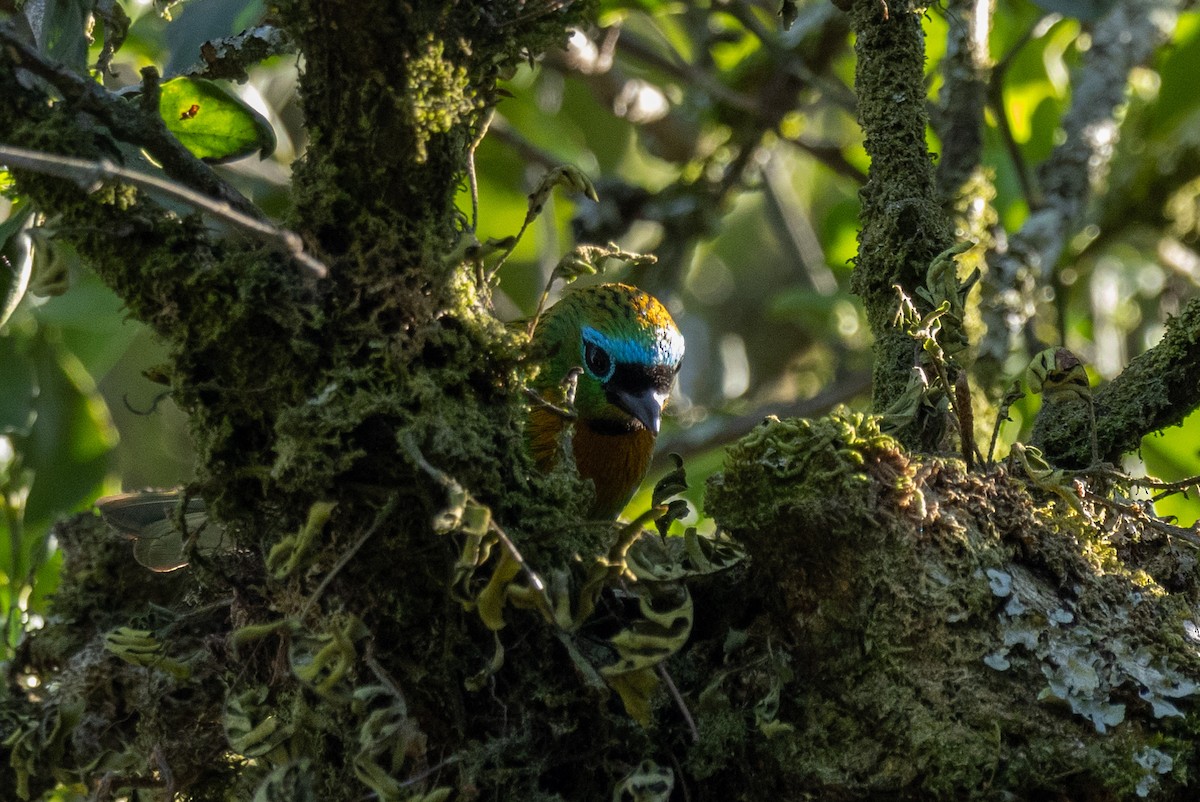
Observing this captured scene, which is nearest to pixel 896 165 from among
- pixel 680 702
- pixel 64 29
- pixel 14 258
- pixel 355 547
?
pixel 680 702

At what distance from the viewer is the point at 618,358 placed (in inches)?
155

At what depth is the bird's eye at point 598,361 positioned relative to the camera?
3959mm

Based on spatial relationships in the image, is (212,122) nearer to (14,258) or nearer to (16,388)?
(14,258)

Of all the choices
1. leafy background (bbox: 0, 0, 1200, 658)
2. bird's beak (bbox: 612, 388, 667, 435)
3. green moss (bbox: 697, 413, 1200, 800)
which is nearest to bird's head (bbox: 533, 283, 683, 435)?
bird's beak (bbox: 612, 388, 667, 435)

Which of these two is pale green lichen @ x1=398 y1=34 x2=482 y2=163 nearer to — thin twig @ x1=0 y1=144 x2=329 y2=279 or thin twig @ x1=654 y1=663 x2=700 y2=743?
thin twig @ x1=0 y1=144 x2=329 y2=279

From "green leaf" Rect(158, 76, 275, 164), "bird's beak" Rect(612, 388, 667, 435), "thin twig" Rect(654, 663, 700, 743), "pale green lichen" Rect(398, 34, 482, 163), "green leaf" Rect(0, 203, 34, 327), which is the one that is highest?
"bird's beak" Rect(612, 388, 667, 435)

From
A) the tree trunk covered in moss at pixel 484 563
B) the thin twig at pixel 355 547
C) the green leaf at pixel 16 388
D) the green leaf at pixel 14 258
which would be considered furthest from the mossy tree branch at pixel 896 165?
the green leaf at pixel 16 388

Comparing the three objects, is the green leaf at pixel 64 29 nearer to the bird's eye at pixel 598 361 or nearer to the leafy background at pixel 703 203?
the leafy background at pixel 703 203

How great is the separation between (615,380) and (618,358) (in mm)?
75

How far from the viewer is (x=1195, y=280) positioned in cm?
552

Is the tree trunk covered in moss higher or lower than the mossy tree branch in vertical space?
lower

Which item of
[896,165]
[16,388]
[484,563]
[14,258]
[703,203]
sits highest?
[703,203]

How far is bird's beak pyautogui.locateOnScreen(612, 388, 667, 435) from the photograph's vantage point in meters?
3.82

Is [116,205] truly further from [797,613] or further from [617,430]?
[617,430]
